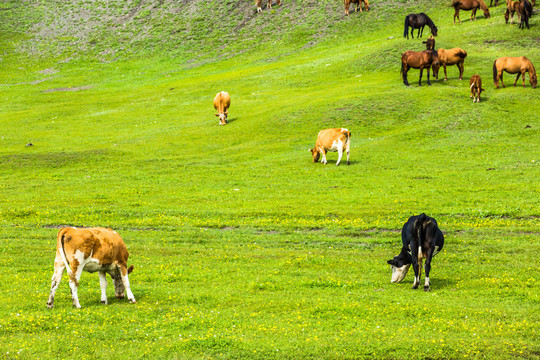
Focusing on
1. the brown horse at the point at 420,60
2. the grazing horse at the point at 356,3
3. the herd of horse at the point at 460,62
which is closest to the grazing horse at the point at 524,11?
the herd of horse at the point at 460,62

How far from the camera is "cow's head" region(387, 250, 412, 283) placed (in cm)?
1591

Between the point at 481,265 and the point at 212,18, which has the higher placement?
the point at 212,18

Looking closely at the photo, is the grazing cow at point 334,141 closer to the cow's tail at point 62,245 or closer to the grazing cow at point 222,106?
the grazing cow at point 222,106

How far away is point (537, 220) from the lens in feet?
74.1

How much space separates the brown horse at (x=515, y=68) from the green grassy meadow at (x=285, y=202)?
1.42 metres

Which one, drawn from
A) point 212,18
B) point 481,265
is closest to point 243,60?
→ point 212,18

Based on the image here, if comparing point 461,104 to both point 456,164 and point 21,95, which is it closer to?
point 456,164

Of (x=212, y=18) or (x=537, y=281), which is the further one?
(x=212, y=18)

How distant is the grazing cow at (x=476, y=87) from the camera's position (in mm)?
43156

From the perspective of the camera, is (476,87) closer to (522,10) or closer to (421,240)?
(522,10)

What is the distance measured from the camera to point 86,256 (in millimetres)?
13320

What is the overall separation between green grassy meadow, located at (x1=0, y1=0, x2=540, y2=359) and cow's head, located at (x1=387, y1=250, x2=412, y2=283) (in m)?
0.24

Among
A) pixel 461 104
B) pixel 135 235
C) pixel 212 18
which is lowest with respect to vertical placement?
pixel 135 235

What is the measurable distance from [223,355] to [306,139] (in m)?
32.6
